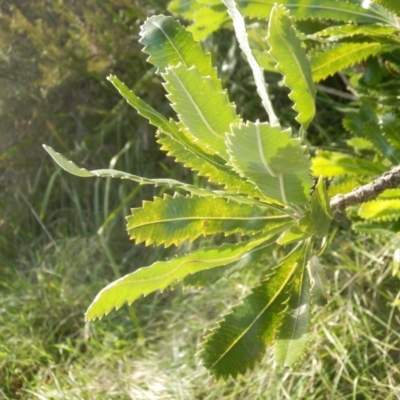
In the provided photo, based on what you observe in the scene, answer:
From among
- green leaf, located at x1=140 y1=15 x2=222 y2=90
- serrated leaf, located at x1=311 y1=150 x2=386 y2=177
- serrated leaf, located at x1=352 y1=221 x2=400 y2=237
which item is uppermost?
green leaf, located at x1=140 y1=15 x2=222 y2=90

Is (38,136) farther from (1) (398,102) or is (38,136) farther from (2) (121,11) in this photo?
(1) (398,102)

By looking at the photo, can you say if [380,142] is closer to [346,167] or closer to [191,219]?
[346,167]

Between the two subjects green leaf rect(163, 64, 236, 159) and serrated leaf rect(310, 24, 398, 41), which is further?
serrated leaf rect(310, 24, 398, 41)

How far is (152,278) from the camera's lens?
0.71 m

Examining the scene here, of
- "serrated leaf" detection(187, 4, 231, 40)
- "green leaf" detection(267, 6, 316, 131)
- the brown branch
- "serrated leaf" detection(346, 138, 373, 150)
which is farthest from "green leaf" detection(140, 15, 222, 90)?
"serrated leaf" detection(346, 138, 373, 150)

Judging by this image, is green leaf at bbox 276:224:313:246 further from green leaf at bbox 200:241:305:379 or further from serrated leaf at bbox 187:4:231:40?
serrated leaf at bbox 187:4:231:40

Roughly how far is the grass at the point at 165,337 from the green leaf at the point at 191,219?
66 centimetres

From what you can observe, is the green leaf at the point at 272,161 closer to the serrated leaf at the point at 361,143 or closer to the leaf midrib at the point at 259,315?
the leaf midrib at the point at 259,315

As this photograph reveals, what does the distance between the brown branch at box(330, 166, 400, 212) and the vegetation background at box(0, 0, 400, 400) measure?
65cm

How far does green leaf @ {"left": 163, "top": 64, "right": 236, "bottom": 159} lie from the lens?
638 millimetres

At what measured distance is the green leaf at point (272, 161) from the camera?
59 centimetres

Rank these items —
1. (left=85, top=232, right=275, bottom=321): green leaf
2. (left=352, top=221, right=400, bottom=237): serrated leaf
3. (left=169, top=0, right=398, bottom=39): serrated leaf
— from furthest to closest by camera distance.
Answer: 1. (left=352, top=221, right=400, bottom=237): serrated leaf
2. (left=169, top=0, right=398, bottom=39): serrated leaf
3. (left=85, top=232, right=275, bottom=321): green leaf

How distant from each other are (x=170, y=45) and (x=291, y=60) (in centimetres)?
17

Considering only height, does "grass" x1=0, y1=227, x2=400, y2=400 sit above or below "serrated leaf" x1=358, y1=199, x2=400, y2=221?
below
